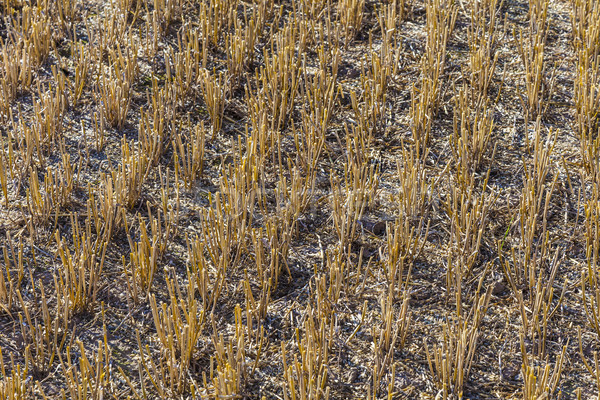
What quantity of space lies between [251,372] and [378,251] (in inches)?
29.1

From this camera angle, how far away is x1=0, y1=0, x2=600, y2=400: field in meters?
2.39

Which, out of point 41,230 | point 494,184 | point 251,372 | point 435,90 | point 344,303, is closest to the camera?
point 251,372

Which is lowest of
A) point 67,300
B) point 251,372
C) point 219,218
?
point 251,372

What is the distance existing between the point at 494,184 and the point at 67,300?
6.14 ft

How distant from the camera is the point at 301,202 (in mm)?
3002

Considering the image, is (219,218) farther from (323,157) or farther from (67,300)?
(323,157)

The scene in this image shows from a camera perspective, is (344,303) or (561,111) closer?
(344,303)

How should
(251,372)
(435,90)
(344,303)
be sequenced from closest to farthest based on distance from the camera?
(251,372) → (344,303) → (435,90)

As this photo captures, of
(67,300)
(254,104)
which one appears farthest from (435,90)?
(67,300)

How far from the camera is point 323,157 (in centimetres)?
337

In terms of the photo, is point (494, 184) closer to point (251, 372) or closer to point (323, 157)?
point (323, 157)

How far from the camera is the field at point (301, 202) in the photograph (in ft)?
7.86

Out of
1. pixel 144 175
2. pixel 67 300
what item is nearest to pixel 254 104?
pixel 144 175

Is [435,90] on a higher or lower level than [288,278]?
higher
